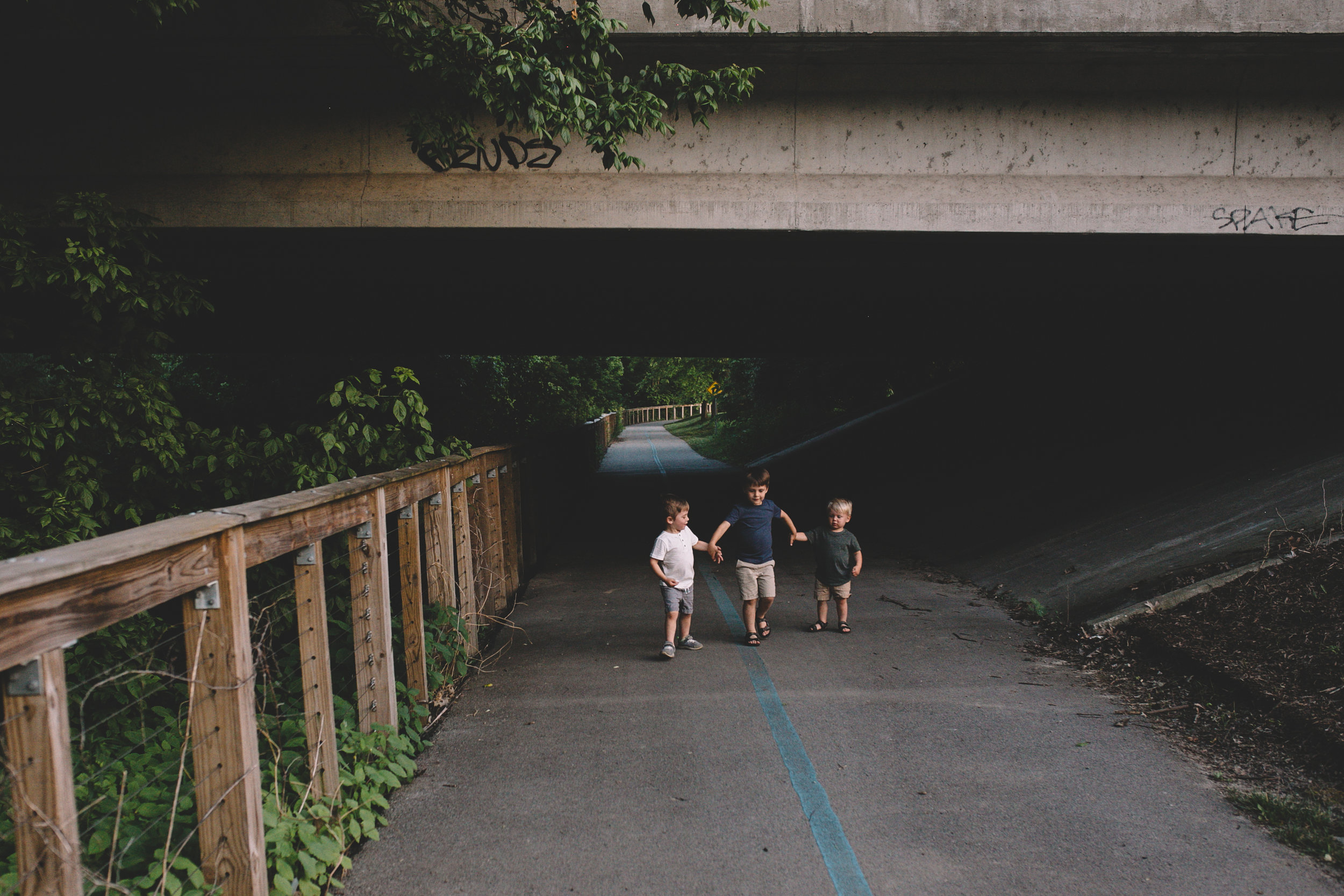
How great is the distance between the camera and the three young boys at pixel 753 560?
624 centimetres

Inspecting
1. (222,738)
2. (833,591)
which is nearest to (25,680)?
(222,738)

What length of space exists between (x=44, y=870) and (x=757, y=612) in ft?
17.4

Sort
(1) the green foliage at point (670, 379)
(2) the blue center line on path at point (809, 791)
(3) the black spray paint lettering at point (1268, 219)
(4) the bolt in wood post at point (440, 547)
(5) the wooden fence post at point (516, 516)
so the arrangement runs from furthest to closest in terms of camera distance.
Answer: (1) the green foliage at point (670, 379) → (5) the wooden fence post at point (516, 516) → (3) the black spray paint lettering at point (1268, 219) → (4) the bolt in wood post at point (440, 547) → (2) the blue center line on path at point (809, 791)

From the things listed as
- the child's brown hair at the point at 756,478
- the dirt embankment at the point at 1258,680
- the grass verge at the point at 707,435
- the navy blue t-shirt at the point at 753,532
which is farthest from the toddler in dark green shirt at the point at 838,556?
the grass verge at the point at 707,435

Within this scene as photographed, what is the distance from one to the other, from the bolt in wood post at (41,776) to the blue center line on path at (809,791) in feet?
8.32

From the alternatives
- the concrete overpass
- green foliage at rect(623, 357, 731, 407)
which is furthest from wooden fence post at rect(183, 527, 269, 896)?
green foliage at rect(623, 357, 731, 407)

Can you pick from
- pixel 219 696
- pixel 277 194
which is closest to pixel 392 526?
pixel 277 194

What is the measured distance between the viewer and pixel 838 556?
675cm

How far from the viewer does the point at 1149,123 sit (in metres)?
7.38

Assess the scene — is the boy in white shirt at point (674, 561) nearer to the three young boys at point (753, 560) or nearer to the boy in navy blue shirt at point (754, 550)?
the three young boys at point (753, 560)

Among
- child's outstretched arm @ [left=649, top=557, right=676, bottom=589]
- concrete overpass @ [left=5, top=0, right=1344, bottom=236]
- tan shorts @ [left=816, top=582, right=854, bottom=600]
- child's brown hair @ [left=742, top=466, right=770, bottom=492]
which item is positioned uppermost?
concrete overpass @ [left=5, top=0, right=1344, bottom=236]

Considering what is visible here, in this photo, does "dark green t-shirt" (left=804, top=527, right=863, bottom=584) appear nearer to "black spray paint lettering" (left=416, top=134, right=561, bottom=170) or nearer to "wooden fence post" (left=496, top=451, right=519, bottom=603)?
"wooden fence post" (left=496, top=451, right=519, bottom=603)

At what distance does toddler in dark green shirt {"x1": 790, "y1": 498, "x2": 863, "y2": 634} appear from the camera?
670 centimetres

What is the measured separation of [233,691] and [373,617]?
5.13 ft
